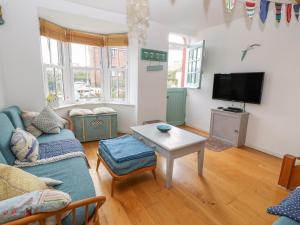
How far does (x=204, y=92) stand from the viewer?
4.06 m

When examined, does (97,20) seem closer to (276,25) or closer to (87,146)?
(87,146)

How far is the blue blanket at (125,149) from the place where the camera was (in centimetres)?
182

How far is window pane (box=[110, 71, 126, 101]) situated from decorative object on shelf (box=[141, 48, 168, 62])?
721mm

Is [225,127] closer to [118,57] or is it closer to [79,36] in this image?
[118,57]

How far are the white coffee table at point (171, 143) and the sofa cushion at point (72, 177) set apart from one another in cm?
87

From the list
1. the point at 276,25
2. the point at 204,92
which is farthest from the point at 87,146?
the point at 276,25

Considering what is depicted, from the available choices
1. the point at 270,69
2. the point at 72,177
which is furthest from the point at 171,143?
the point at 270,69

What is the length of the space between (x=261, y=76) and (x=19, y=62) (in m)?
3.88

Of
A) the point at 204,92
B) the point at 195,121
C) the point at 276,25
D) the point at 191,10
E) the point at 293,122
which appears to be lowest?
the point at 195,121

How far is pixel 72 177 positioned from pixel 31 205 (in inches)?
23.3

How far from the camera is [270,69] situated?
2.85m

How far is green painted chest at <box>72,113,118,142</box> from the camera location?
3.16 meters

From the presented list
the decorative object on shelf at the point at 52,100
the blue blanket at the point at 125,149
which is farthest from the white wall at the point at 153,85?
the decorative object on shelf at the point at 52,100

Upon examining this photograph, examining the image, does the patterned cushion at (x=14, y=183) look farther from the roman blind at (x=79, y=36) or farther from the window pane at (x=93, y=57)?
the window pane at (x=93, y=57)
